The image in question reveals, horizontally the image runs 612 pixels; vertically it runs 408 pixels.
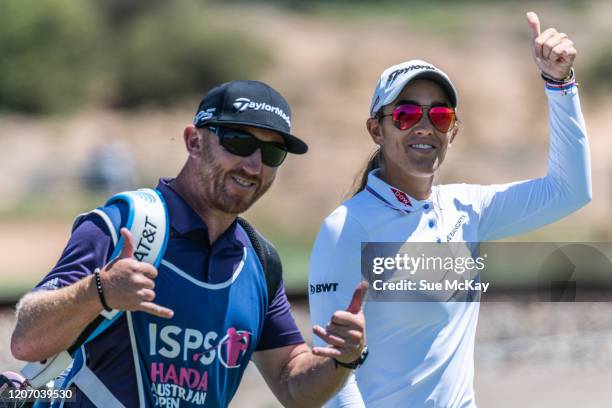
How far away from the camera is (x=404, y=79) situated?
17.1 ft

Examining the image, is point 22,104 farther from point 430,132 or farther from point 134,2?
point 430,132

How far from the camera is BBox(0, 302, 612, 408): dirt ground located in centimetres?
1225

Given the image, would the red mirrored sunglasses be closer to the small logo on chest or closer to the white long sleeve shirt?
the white long sleeve shirt

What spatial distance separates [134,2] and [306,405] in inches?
2930

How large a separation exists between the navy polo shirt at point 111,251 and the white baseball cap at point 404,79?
3.09 feet

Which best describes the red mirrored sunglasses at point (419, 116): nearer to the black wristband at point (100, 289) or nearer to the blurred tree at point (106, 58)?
the black wristband at point (100, 289)

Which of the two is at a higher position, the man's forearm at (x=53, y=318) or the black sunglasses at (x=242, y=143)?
the black sunglasses at (x=242, y=143)

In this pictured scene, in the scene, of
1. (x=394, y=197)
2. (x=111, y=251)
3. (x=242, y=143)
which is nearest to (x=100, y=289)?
(x=111, y=251)

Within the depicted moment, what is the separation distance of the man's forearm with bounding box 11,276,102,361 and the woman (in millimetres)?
938

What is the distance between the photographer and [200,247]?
14.9 ft

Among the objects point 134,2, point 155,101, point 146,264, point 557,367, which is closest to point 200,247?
point 146,264

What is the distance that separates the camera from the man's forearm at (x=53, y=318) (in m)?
4.07

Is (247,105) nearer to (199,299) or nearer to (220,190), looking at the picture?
(220,190)

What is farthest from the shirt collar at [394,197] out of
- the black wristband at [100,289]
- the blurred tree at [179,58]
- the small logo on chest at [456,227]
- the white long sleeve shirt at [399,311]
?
the blurred tree at [179,58]
